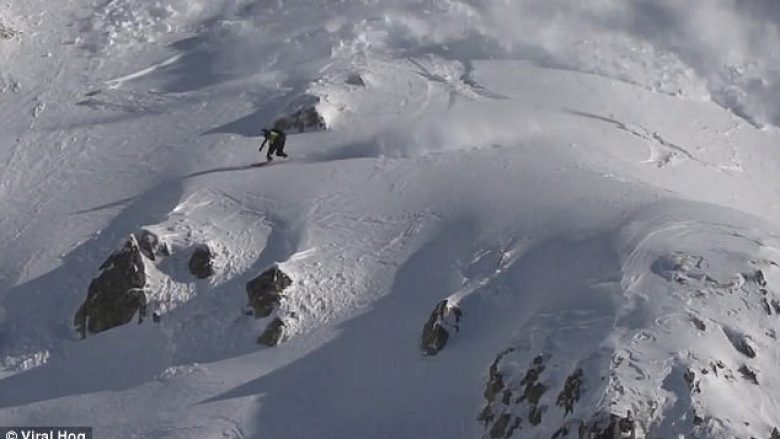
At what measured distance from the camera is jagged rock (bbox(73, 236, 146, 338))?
83.3 feet

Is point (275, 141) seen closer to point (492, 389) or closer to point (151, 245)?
point (151, 245)

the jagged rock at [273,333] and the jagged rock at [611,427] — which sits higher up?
the jagged rock at [611,427]

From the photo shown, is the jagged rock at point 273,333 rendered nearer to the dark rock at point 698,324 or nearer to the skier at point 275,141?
the skier at point 275,141

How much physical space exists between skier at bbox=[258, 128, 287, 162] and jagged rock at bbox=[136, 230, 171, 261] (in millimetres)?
3447

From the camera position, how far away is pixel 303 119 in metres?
30.0

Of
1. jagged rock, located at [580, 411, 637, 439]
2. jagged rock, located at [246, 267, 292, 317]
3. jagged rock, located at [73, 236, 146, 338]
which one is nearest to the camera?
jagged rock, located at [580, 411, 637, 439]

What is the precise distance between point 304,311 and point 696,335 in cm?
697

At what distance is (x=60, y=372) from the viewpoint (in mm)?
24953

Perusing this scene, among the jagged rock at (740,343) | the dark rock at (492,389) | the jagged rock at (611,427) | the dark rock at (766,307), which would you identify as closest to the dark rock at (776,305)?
the dark rock at (766,307)

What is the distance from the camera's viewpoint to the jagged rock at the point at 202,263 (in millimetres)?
25812

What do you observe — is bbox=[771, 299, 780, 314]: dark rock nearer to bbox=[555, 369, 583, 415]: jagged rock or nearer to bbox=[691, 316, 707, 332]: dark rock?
bbox=[691, 316, 707, 332]: dark rock

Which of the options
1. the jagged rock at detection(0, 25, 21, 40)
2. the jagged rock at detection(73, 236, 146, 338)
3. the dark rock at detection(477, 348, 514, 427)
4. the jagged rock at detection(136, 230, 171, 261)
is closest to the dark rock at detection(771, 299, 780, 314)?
the dark rock at detection(477, 348, 514, 427)

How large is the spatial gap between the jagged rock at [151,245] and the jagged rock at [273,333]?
2.57 metres

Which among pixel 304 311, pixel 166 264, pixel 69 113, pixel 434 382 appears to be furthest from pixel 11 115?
pixel 434 382
